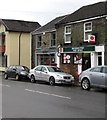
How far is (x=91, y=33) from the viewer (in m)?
27.1

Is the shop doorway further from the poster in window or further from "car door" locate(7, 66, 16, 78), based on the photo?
"car door" locate(7, 66, 16, 78)

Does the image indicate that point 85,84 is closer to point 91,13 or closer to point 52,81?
point 52,81

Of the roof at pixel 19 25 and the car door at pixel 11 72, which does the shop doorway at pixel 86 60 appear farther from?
the roof at pixel 19 25

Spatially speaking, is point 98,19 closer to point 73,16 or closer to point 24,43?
point 73,16

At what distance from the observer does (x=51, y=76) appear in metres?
23.8

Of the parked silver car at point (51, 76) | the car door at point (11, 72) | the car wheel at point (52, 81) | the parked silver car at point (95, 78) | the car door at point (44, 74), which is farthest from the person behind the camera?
the car door at point (11, 72)

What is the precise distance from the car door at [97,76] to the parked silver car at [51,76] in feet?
14.5

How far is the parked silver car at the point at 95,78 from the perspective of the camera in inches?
716

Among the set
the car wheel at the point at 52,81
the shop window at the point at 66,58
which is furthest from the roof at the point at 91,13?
the car wheel at the point at 52,81

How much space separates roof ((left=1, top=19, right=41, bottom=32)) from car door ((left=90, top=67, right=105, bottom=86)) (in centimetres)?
2613

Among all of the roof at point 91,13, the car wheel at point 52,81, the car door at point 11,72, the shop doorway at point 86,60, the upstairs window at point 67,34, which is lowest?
the car wheel at point 52,81

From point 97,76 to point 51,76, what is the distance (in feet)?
19.1

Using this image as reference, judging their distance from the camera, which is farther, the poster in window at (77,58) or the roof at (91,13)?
the poster in window at (77,58)

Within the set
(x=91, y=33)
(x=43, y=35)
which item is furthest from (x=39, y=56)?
(x=91, y=33)
